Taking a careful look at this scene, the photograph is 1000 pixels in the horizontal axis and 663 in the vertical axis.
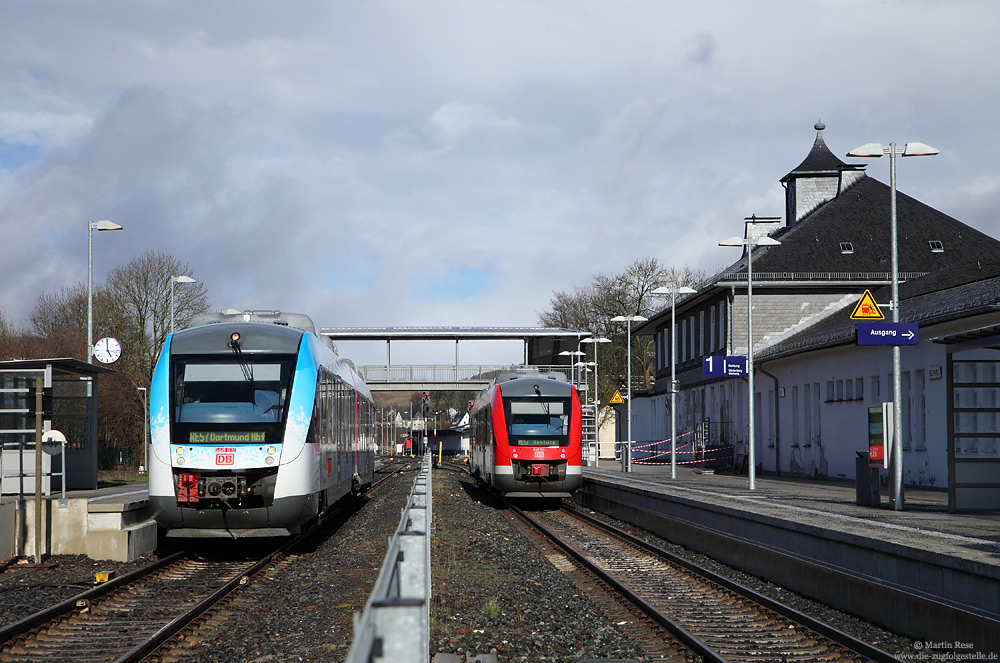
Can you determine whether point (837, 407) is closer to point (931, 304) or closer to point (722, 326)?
point (931, 304)

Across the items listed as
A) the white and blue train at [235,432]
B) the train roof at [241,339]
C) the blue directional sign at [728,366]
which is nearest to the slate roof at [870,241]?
the blue directional sign at [728,366]

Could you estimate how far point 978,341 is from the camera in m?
16.1

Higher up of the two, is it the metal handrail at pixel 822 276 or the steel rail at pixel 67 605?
the metal handrail at pixel 822 276

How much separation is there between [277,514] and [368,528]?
6.56 meters

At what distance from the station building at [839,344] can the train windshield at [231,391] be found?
31.7 ft

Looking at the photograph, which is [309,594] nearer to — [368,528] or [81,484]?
[368,528]

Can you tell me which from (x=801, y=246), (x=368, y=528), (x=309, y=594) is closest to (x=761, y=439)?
(x=801, y=246)

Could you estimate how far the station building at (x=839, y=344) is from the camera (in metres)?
17.2

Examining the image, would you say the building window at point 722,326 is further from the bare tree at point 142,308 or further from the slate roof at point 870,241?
the bare tree at point 142,308

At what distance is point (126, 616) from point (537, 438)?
51.1 ft

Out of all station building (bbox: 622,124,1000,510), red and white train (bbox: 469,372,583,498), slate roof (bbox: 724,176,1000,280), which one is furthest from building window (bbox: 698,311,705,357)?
red and white train (bbox: 469,372,583,498)

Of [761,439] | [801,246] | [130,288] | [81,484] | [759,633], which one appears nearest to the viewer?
[759,633]

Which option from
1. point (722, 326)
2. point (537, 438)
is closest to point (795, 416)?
point (722, 326)

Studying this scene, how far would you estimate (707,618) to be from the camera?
10906mm
